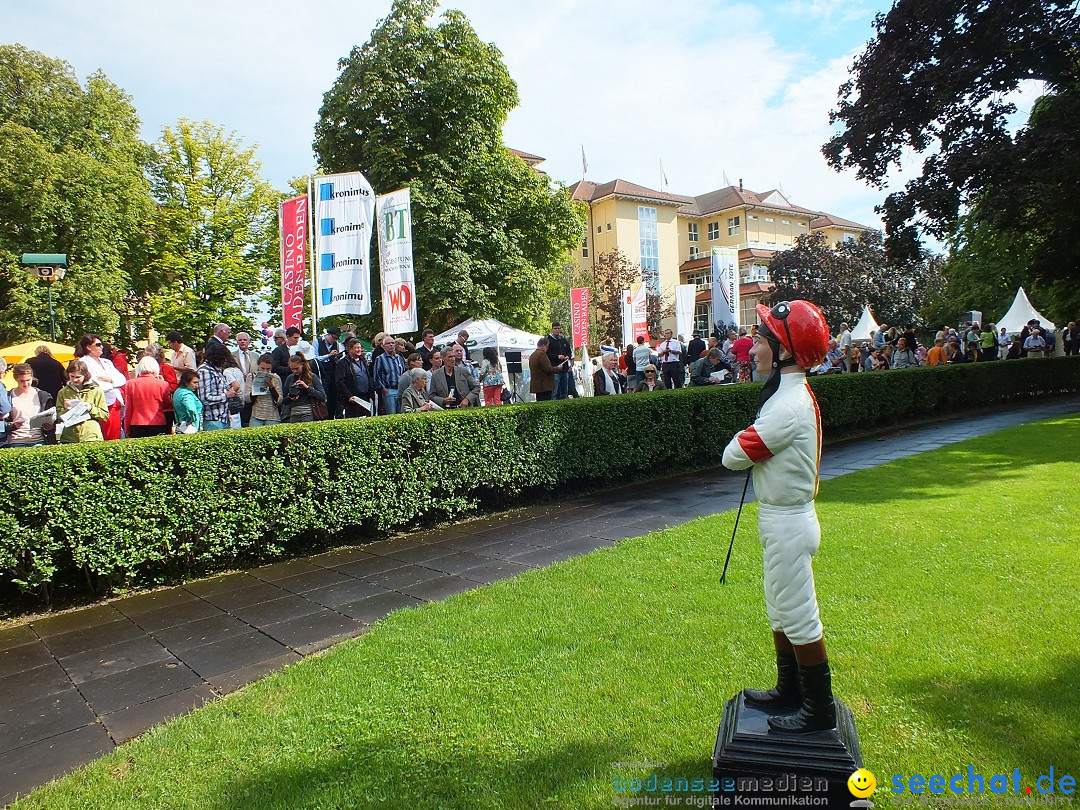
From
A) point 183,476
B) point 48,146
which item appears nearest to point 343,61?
point 48,146

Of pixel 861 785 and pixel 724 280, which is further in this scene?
pixel 724 280

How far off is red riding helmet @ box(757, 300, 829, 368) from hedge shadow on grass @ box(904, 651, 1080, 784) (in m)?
1.85

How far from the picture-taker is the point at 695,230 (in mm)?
66375

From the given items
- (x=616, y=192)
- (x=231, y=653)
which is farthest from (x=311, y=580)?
(x=616, y=192)

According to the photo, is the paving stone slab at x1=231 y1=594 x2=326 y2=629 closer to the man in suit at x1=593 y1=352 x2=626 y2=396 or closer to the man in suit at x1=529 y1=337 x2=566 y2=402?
the man in suit at x1=529 y1=337 x2=566 y2=402

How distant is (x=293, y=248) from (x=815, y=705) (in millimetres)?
13052

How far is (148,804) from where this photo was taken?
2.82 meters

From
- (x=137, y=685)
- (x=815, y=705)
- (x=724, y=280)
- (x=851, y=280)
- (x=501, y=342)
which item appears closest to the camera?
(x=815, y=705)

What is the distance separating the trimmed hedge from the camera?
5.45 metres

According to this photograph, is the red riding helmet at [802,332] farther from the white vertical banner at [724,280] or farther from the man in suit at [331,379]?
the white vertical banner at [724,280]

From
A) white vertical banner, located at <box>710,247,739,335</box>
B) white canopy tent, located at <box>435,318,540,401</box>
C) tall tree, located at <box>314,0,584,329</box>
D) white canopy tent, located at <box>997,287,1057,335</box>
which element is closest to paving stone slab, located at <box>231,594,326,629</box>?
white canopy tent, located at <box>435,318,540,401</box>

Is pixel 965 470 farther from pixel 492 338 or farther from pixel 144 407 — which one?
pixel 492 338

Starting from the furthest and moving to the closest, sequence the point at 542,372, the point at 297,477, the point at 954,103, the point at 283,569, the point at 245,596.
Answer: the point at 954,103, the point at 542,372, the point at 297,477, the point at 283,569, the point at 245,596

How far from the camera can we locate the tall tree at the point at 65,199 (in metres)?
25.2
